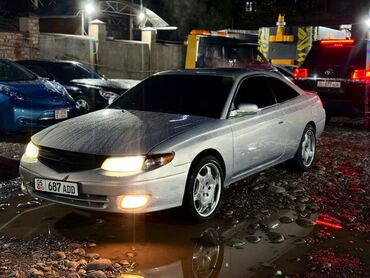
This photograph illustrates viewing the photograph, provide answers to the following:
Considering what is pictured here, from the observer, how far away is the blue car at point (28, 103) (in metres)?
7.36

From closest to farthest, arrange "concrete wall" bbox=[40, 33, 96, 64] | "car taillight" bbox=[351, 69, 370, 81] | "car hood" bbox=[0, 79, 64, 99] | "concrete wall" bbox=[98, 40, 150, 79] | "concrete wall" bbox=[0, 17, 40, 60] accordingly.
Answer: "car hood" bbox=[0, 79, 64, 99] → "car taillight" bbox=[351, 69, 370, 81] → "concrete wall" bbox=[0, 17, 40, 60] → "concrete wall" bbox=[40, 33, 96, 64] → "concrete wall" bbox=[98, 40, 150, 79]

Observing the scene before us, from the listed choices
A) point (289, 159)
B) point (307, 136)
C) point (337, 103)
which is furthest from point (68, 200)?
point (337, 103)

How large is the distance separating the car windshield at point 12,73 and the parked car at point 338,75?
5.41m

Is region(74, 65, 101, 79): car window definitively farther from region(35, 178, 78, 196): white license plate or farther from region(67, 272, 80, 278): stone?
region(67, 272, 80, 278): stone

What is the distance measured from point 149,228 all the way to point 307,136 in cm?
299

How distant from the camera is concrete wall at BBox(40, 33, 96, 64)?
18141mm

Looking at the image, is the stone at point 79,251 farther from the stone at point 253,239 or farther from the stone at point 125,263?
the stone at point 253,239

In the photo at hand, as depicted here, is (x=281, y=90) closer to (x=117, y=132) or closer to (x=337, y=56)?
(x=117, y=132)

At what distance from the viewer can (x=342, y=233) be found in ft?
14.3

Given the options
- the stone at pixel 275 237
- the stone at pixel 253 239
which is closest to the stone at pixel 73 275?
the stone at pixel 253 239

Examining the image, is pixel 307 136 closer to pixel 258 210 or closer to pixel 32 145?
pixel 258 210

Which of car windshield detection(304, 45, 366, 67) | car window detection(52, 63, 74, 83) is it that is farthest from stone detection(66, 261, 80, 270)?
car window detection(52, 63, 74, 83)

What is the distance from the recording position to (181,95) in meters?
5.20

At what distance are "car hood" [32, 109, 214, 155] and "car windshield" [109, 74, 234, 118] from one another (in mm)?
181
